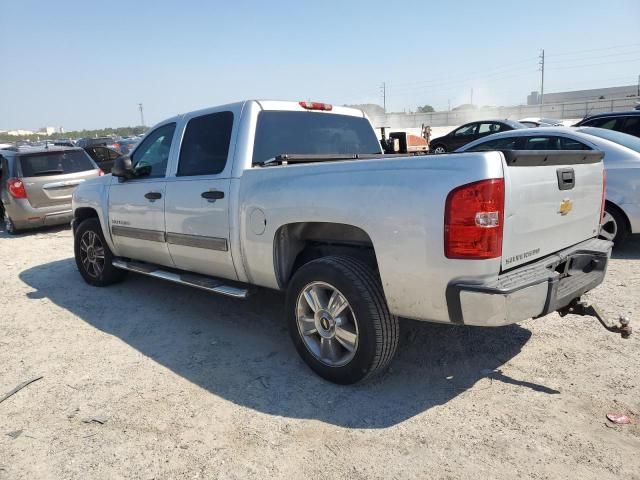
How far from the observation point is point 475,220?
2527 mm

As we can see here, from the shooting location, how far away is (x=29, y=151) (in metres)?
9.52

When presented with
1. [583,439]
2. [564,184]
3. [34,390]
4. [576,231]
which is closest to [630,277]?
[576,231]

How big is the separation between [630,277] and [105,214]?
18.8 feet

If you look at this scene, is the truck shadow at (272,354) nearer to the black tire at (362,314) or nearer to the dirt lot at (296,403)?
the dirt lot at (296,403)

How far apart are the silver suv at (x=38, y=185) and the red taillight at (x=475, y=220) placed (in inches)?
326

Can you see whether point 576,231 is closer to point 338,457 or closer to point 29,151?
point 338,457

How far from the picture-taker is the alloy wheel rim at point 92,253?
5.74 m

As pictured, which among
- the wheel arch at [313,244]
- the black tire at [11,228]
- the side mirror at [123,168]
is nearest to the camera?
the wheel arch at [313,244]

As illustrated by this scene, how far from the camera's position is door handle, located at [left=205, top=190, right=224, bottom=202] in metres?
3.87

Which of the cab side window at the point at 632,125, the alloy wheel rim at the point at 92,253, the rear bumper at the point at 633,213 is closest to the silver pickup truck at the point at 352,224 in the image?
the alloy wheel rim at the point at 92,253

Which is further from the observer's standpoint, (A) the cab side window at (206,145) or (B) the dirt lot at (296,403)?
(A) the cab side window at (206,145)

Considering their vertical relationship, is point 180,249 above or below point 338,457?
above

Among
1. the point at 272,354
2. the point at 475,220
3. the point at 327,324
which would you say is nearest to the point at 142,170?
the point at 272,354

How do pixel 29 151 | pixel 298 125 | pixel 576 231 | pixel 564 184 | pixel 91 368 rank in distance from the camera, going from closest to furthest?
pixel 564 184
pixel 576 231
pixel 91 368
pixel 298 125
pixel 29 151
